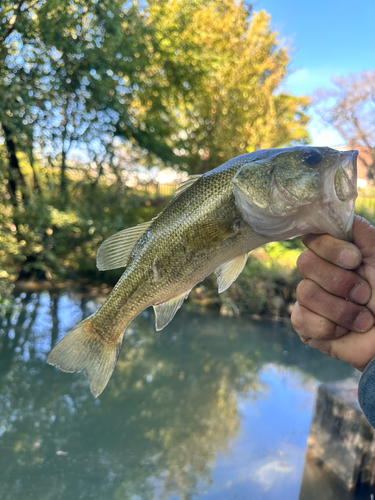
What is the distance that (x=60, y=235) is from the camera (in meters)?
8.88

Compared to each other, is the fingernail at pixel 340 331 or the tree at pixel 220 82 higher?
the tree at pixel 220 82

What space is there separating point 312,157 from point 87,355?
1205 millimetres

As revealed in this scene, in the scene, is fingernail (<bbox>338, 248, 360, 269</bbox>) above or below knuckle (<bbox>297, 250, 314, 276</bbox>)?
below

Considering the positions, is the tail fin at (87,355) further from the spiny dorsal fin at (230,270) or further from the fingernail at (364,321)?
the fingernail at (364,321)

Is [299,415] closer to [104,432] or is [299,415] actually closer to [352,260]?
[104,432]

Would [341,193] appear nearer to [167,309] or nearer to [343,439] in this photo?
[167,309]

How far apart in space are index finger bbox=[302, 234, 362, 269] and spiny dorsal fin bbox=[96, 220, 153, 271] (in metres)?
0.70

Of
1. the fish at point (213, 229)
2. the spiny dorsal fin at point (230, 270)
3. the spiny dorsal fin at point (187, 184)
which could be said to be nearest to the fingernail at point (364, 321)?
the fish at point (213, 229)

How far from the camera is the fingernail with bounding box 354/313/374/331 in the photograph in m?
1.36

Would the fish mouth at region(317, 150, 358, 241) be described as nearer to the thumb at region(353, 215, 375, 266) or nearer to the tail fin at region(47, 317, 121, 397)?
the thumb at region(353, 215, 375, 266)

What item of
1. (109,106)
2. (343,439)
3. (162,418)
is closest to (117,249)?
(343,439)

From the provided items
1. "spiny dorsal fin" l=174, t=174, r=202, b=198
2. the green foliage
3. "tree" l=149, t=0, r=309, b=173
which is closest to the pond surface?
the green foliage

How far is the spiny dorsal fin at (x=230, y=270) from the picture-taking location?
1.44 m

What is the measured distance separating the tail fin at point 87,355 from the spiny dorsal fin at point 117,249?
277 mm
